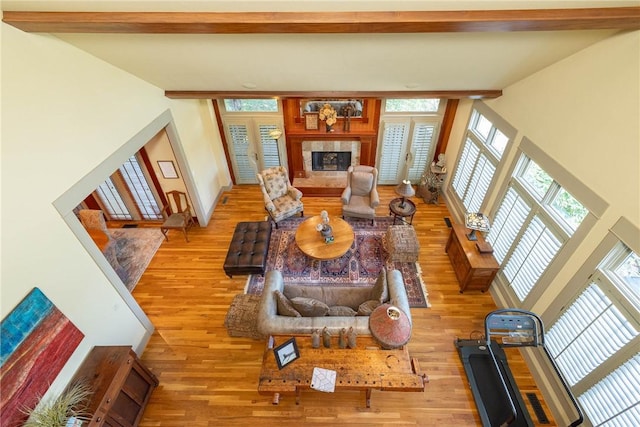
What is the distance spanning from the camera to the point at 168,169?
5461 millimetres

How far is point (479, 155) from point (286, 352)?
4768 mm

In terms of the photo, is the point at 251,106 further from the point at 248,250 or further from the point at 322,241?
the point at 322,241

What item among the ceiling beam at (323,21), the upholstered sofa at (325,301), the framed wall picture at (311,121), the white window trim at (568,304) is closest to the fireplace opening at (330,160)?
the framed wall picture at (311,121)

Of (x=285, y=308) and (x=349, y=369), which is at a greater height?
(x=285, y=308)

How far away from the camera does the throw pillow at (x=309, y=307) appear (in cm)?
354

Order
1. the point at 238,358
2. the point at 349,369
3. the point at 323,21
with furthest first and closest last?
the point at 238,358, the point at 349,369, the point at 323,21

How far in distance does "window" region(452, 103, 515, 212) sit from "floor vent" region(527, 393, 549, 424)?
116 inches

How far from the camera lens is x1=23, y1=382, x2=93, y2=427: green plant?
8.05 feet

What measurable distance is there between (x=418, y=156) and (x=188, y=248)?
568 cm

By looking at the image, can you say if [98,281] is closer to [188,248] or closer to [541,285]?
[188,248]

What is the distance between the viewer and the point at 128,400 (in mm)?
3139

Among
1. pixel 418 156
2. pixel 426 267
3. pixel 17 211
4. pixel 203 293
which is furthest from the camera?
pixel 418 156

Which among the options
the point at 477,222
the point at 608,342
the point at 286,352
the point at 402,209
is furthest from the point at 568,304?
the point at 286,352

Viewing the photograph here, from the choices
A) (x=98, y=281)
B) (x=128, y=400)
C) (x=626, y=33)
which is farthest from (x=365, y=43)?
(x=128, y=400)
